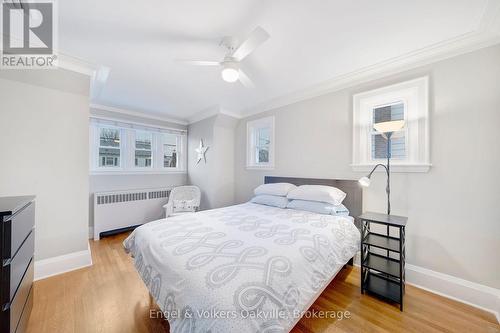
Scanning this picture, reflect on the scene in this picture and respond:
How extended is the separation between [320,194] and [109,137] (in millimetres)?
4018

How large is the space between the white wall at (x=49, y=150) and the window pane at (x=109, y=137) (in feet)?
4.39

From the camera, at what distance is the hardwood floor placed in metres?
1.52

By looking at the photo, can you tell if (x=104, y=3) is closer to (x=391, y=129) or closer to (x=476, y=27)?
(x=391, y=129)

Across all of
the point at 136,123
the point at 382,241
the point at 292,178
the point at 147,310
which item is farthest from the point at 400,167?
the point at 136,123

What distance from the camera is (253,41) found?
151 cm

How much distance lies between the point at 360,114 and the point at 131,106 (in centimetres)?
396

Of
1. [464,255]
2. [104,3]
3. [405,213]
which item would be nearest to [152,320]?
[104,3]

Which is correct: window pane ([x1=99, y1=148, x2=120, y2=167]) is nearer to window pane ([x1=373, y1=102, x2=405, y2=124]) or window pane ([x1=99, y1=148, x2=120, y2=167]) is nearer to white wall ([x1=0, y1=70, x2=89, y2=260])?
white wall ([x1=0, y1=70, x2=89, y2=260])

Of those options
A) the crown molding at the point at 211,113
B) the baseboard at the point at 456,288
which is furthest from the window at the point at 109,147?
the baseboard at the point at 456,288

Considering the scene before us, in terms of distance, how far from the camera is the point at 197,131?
4.53 m

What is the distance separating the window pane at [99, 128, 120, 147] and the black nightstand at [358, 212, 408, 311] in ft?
14.6

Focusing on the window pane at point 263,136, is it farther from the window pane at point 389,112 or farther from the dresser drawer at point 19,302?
the dresser drawer at point 19,302

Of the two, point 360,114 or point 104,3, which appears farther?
point 360,114

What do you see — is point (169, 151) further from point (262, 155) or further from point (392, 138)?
point (392, 138)
